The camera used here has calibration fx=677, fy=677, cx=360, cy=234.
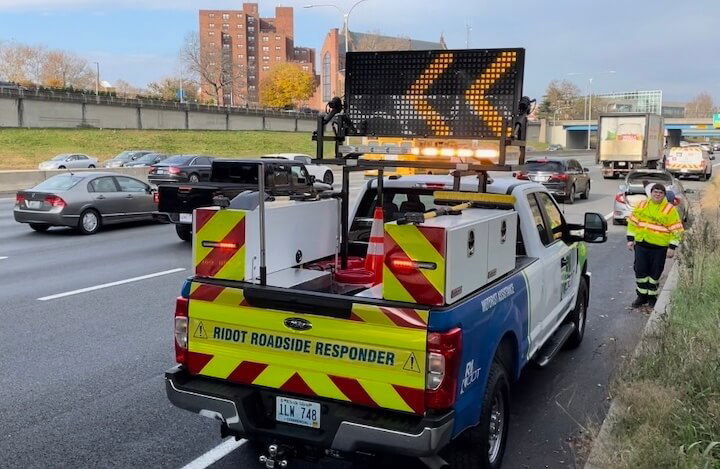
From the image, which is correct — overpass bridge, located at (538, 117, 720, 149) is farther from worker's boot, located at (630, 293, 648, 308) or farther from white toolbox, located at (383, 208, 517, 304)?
white toolbox, located at (383, 208, 517, 304)

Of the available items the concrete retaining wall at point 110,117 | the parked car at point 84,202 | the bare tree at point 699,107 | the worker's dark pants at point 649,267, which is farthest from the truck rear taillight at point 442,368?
the bare tree at point 699,107

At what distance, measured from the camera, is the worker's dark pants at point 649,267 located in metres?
8.70

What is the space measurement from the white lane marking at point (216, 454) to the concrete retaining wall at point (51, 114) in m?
73.1

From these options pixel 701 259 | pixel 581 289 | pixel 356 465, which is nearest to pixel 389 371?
pixel 356 465

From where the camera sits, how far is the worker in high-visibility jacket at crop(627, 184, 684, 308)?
860 centimetres

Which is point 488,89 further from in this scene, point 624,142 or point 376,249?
point 624,142

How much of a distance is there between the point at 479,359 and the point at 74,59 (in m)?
141

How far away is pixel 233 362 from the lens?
384cm

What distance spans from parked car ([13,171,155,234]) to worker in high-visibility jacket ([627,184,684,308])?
11968 millimetres

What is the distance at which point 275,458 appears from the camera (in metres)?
3.70

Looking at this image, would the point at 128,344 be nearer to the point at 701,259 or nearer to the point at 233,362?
the point at 233,362

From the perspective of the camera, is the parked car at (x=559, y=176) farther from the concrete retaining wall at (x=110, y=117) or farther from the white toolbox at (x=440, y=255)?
the concrete retaining wall at (x=110, y=117)

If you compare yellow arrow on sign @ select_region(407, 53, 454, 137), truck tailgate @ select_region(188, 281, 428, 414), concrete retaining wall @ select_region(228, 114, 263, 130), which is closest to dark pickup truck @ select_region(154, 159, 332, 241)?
yellow arrow on sign @ select_region(407, 53, 454, 137)

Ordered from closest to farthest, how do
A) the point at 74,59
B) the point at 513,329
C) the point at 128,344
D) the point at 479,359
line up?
the point at 479,359, the point at 513,329, the point at 128,344, the point at 74,59
